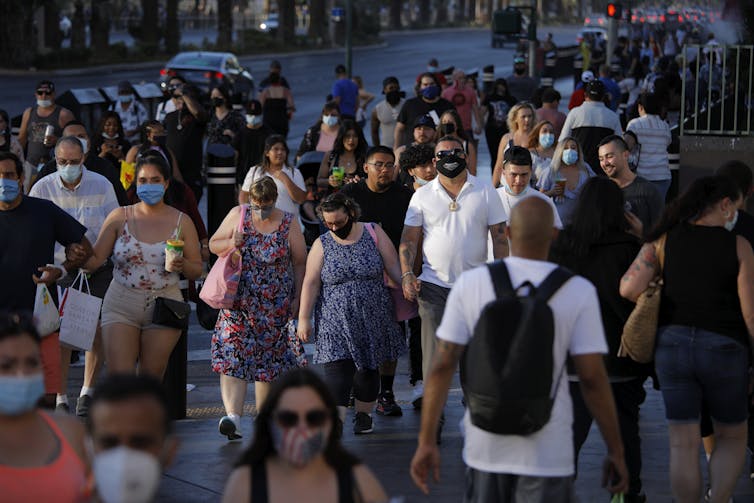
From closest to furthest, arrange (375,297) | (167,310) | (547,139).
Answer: (167,310), (375,297), (547,139)

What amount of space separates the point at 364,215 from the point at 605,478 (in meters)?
4.56

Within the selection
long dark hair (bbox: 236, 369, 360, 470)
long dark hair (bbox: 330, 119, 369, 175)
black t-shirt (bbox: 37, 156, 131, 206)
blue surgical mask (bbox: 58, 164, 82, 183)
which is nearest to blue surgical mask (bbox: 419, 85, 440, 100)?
long dark hair (bbox: 330, 119, 369, 175)

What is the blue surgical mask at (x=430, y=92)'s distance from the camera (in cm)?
1521

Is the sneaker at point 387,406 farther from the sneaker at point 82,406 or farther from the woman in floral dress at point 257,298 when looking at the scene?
the sneaker at point 82,406

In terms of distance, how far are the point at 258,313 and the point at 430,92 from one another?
269 inches

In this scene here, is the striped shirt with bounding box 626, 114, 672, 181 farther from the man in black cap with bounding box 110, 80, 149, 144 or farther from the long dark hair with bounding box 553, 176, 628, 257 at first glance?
the man in black cap with bounding box 110, 80, 149, 144

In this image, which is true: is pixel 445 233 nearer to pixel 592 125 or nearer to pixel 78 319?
pixel 78 319

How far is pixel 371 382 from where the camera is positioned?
893 cm

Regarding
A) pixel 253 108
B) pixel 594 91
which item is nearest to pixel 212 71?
pixel 253 108

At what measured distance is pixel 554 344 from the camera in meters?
5.17

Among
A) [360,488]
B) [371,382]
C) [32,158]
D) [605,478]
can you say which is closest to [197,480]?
[371,382]

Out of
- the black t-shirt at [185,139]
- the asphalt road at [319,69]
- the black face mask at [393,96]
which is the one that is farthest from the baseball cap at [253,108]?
the asphalt road at [319,69]

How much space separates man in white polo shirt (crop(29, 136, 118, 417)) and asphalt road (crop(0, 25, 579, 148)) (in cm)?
1930

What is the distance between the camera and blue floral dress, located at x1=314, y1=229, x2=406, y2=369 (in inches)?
343
